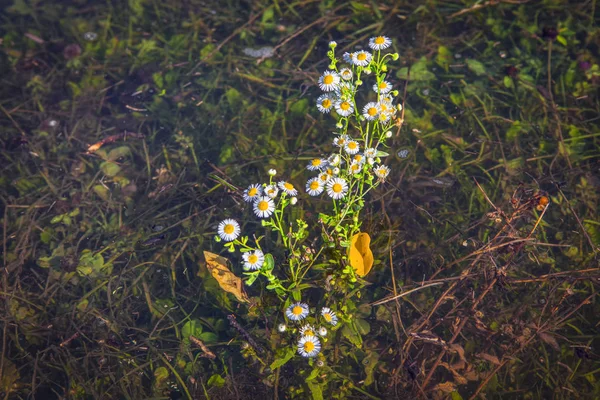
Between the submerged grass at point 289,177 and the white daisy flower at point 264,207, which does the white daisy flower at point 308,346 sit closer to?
the submerged grass at point 289,177

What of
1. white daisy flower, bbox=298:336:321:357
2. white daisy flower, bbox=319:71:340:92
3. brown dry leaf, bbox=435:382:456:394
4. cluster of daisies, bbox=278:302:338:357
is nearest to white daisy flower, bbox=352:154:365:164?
white daisy flower, bbox=319:71:340:92

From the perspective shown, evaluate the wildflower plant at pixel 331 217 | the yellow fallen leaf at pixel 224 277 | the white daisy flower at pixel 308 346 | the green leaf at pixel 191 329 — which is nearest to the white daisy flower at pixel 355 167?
the wildflower plant at pixel 331 217

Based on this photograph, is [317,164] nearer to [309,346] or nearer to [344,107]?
[344,107]

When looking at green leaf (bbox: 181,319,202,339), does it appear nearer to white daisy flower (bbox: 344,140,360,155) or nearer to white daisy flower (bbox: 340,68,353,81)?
white daisy flower (bbox: 344,140,360,155)

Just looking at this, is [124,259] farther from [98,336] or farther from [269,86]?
[269,86]

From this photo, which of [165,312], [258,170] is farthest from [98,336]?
[258,170]

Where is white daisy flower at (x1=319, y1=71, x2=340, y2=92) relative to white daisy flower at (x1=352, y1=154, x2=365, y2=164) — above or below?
above

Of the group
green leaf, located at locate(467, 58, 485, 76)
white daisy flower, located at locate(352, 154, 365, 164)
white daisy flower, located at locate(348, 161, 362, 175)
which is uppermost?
white daisy flower, located at locate(352, 154, 365, 164)

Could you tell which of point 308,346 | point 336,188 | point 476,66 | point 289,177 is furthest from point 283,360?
point 476,66
